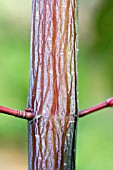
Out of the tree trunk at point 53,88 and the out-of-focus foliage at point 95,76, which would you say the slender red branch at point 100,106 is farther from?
the out-of-focus foliage at point 95,76

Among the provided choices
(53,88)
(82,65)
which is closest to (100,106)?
(53,88)

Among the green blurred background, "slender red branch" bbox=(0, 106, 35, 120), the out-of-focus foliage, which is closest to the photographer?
"slender red branch" bbox=(0, 106, 35, 120)

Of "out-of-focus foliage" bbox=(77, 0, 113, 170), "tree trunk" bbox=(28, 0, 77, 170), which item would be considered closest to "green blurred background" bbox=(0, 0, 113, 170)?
"out-of-focus foliage" bbox=(77, 0, 113, 170)

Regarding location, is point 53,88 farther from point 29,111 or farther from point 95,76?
point 95,76

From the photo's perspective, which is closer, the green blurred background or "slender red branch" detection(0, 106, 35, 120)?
"slender red branch" detection(0, 106, 35, 120)

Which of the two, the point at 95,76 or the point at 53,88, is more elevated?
the point at 95,76

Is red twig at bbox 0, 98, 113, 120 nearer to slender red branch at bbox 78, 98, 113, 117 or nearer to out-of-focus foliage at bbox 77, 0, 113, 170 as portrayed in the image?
slender red branch at bbox 78, 98, 113, 117

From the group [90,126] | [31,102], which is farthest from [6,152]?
[31,102]
